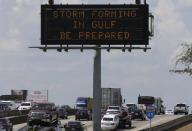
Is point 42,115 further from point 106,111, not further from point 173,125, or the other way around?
point 106,111

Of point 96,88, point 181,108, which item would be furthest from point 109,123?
point 181,108

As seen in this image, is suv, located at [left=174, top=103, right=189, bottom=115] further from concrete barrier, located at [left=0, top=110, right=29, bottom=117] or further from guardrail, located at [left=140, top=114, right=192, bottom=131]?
concrete barrier, located at [left=0, top=110, right=29, bottom=117]

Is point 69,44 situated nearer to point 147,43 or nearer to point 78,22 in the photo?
point 78,22

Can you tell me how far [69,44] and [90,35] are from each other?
144 cm

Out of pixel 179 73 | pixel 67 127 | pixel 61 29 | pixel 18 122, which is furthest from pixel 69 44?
pixel 18 122

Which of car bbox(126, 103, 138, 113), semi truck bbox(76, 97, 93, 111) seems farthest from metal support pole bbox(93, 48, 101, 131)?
semi truck bbox(76, 97, 93, 111)

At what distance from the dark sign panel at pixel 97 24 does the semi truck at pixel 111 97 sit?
44.0 metres

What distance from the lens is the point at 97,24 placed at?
1475 inches

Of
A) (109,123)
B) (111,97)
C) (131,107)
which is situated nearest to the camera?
(109,123)

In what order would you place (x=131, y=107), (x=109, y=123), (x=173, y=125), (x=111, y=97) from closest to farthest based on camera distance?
(x=109, y=123) → (x=173, y=125) → (x=111, y=97) → (x=131, y=107)

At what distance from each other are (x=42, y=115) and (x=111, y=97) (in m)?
32.2

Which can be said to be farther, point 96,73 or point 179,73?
point 179,73

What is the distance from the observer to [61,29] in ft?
124

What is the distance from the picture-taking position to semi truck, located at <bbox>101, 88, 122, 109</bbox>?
81.7 metres
